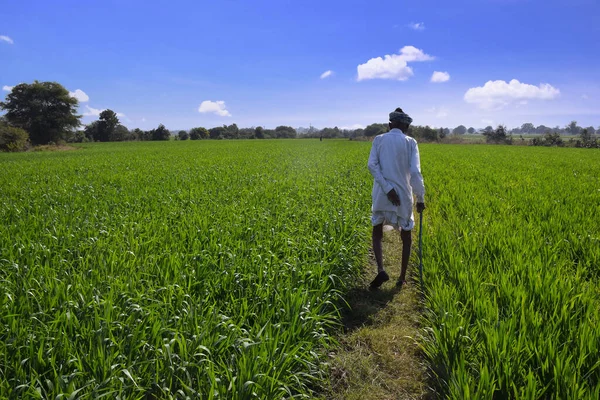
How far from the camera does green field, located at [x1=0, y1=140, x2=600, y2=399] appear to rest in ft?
7.52

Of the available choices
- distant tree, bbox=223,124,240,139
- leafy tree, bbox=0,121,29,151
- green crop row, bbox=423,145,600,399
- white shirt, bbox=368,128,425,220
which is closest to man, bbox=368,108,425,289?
white shirt, bbox=368,128,425,220

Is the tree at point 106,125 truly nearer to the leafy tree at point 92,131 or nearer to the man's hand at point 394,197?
the leafy tree at point 92,131

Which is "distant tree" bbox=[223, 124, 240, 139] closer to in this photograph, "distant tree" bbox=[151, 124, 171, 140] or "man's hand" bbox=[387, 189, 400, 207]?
"distant tree" bbox=[151, 124, 171, 140]

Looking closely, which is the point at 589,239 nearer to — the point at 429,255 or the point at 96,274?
the point at 429,255

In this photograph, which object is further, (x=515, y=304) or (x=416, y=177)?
(x=416, y=177)

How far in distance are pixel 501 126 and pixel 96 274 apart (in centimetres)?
7821

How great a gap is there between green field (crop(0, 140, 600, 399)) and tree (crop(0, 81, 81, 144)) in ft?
171

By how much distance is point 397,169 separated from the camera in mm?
4332

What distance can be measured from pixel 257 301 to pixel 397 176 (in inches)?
92.4

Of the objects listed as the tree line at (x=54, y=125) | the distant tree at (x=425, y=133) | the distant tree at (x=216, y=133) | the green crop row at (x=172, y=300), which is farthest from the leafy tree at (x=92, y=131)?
the green crop row at (x=172, y=300)

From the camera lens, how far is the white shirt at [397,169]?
168 inches

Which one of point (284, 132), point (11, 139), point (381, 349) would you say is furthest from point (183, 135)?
point (381, 349)

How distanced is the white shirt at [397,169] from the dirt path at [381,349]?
3.60 ft

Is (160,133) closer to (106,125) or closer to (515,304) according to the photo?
(106,125)
